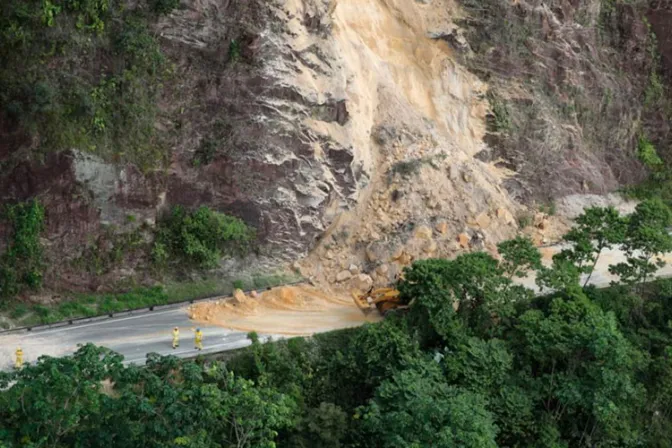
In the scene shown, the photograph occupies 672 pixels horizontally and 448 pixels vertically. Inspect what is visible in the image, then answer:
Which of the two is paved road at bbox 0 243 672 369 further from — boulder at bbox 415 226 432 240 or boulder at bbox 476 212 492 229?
boulder at bbox 476 212 492 229

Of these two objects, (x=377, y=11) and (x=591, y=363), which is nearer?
(x=591, y=363)

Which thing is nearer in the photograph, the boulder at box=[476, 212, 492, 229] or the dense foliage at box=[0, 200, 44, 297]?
the dense foliage at box=[0, 200, 44, 297]

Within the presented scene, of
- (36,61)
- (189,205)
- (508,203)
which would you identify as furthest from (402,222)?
(36,61)

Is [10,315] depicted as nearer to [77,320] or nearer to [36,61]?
[77,320]

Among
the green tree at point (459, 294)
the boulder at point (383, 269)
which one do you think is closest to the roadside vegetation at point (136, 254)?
the boulder at point (383, 269)

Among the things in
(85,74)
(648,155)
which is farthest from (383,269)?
(648,155)

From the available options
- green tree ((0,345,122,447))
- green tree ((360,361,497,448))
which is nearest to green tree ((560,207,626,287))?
green tree ((360,361,497,448))

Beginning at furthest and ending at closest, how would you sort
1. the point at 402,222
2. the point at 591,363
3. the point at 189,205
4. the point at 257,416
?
the point at 402,222 < the point at 189,205 < the point at 591,363 < the point at 257,416

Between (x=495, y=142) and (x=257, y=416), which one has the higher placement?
(x=495, y=142)
